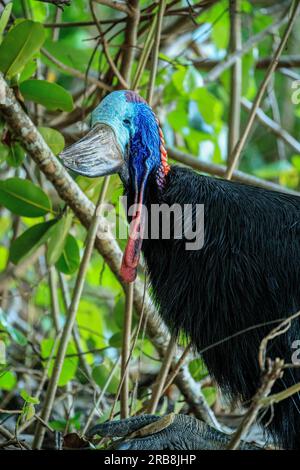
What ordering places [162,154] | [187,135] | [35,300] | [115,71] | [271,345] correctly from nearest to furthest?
1. [271,345]
2. [162,154]
3. [115,71]
4. [187,135]
5. [35,300]

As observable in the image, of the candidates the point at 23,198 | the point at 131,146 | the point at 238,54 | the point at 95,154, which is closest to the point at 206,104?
the point at 238,54

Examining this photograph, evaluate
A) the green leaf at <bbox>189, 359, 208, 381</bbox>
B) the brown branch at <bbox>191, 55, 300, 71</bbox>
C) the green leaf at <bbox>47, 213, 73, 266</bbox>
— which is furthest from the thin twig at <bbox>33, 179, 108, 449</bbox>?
the brown branch at <bbox>191, 55, 300, 71</bbox>

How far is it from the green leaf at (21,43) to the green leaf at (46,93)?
0.10 meters

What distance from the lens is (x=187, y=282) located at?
2.06m

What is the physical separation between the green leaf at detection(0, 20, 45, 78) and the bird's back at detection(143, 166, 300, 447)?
0.50 meters

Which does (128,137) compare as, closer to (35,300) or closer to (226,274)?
(226,274)

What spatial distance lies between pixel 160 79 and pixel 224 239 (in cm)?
110

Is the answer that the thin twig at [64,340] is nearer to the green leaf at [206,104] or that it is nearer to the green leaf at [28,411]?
the green leaf at [28,411]

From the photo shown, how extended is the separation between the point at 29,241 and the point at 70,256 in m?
0.14

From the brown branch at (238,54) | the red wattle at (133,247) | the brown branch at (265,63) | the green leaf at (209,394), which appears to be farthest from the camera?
the brown branch at (265,63)

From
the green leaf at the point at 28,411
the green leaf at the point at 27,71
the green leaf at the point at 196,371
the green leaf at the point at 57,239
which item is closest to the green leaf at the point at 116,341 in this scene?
the green leaf at the point at 196,371

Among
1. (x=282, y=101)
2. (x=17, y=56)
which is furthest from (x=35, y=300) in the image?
(x=282, y=101)

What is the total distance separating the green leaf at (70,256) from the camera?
2.59 m

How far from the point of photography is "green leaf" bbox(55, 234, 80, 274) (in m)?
2.59
